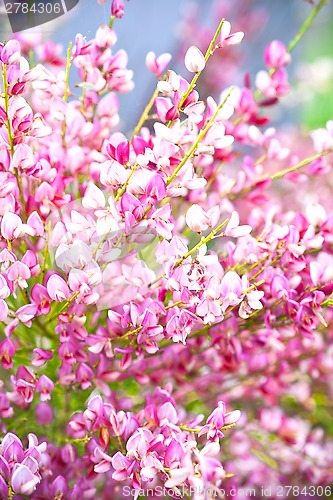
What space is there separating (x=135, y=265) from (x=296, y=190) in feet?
2.01

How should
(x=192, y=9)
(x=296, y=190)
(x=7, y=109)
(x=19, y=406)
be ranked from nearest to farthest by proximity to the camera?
(x=7, y=109)
(x=19, y=406)
(x=296, y=190)
(x=192, y=9)

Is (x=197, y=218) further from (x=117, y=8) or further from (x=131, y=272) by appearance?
(x=117, y=8)

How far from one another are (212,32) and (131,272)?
69cm

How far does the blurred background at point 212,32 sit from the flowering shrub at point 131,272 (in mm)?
26

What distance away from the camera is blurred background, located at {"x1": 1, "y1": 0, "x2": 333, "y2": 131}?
55 centimetres

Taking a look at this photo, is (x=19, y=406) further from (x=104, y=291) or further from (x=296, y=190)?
(x=296, y=190)

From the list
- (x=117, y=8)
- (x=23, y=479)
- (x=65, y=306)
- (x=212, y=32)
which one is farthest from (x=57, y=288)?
(x=212, y=32)

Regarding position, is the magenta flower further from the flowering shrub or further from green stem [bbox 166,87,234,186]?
green stem [bbox 166,87,234,186]

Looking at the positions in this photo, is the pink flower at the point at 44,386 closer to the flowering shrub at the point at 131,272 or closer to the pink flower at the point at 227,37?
the flowering shrub at the point at 131,272

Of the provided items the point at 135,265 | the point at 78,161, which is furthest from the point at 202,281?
the point at 78,161

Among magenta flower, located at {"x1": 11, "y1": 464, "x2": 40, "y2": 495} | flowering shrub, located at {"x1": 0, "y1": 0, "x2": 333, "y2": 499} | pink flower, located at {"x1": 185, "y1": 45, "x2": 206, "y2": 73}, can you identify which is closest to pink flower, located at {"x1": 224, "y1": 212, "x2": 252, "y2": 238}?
flowering shrub, located at {"x1": 0, "y1": 0, "x2": 333, "y2": 499}

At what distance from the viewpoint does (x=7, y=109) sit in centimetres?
43

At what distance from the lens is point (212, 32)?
3.46 feet

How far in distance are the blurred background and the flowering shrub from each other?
3 cm
